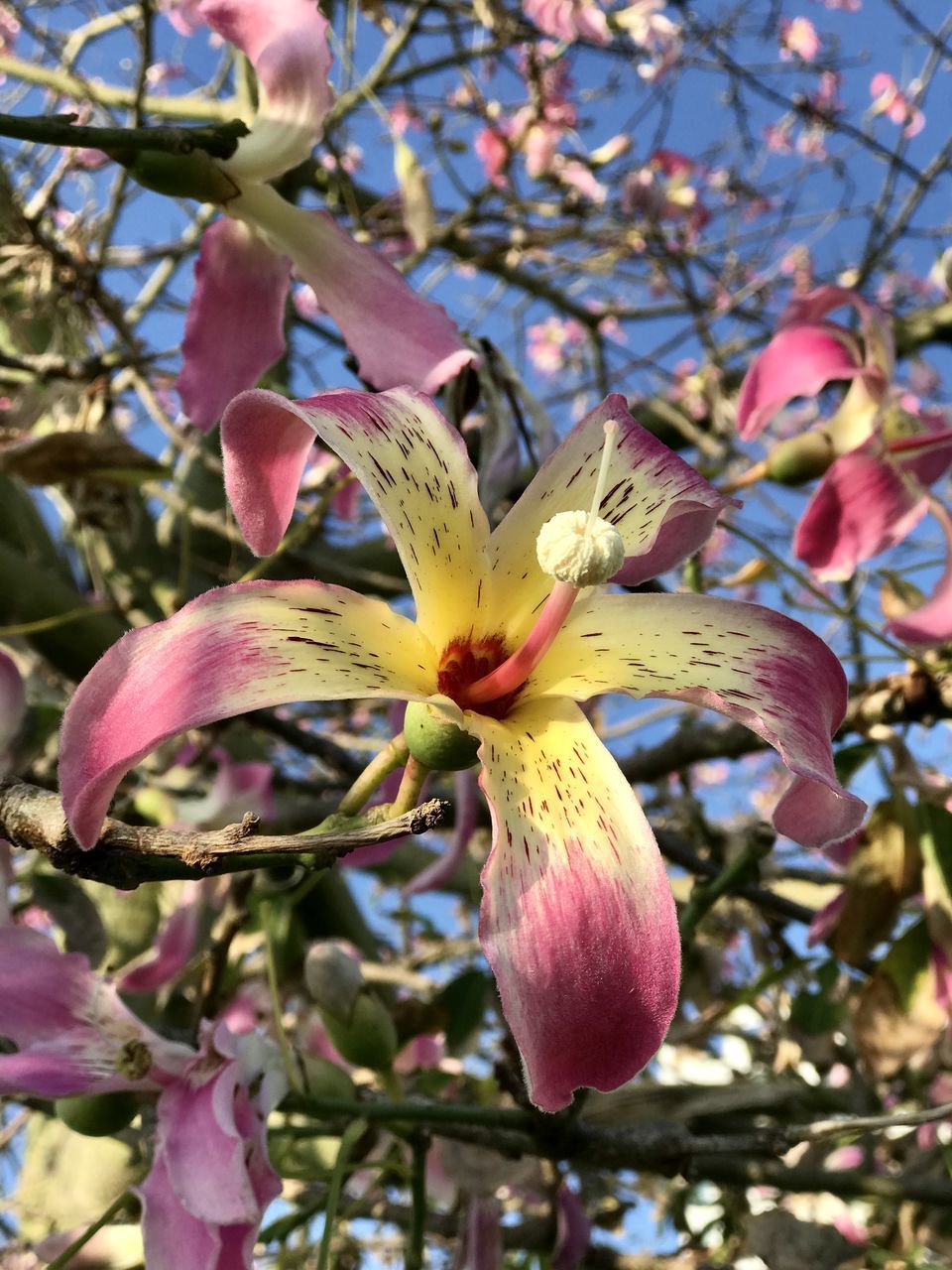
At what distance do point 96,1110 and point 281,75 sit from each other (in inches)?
26.0

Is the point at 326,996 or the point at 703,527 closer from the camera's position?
the point at 703,527

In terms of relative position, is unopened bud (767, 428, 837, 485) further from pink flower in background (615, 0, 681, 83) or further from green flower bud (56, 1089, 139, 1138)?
pink flower in background (615, 0, 681, 83)

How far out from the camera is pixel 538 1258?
833mm

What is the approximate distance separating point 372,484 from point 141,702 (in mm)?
135

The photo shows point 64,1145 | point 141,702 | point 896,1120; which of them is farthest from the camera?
point 64,1145

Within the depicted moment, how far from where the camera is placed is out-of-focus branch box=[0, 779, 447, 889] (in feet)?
1.07

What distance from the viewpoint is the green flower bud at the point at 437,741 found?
0.43 meters

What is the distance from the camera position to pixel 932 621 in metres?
0.78

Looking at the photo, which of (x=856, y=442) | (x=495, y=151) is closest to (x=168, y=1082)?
(x=856, y=442)

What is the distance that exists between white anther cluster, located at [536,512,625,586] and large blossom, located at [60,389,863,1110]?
1cm

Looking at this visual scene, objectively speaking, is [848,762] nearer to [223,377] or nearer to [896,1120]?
[896,1120]

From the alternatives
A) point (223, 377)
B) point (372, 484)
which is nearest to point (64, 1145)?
point (223, 377)

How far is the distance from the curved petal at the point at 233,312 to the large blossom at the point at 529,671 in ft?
0.89

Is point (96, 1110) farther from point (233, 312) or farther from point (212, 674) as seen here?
point (233, 312)
